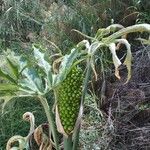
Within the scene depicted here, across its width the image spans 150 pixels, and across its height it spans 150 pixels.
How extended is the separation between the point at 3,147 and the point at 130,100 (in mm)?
683

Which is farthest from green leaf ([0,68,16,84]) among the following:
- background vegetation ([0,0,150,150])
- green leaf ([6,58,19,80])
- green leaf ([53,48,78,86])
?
background vegetation ([0,0,150,150])

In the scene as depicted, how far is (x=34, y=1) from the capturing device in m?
3.66

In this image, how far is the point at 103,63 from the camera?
2.65 metres

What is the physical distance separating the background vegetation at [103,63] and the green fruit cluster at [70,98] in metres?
0.24

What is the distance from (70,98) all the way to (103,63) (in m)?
1.36

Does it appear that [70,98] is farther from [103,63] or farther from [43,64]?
[103,63]

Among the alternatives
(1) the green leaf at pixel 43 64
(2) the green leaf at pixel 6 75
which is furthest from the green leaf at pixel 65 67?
(2) the green leaf at pixel 6 75

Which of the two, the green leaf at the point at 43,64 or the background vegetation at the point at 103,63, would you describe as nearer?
the green leaf at the point at 43,64

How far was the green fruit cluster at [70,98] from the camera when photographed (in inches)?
51.4

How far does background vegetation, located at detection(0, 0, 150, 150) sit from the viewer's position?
217 cm

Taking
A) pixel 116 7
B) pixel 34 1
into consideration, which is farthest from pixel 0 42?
pixel 116 7

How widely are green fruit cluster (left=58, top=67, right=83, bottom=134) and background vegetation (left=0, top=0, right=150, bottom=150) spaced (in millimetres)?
240

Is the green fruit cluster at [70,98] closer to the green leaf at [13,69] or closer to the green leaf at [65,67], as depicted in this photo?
the green leaf at [65,67]

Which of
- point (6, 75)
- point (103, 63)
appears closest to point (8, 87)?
point (6, 75)
